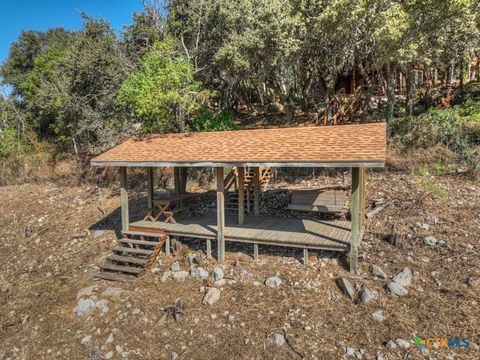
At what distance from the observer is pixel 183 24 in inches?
648

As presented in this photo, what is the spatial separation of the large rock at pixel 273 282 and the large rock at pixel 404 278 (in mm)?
2393

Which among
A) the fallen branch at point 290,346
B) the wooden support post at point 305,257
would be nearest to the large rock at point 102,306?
the fallen branch at point 290,346

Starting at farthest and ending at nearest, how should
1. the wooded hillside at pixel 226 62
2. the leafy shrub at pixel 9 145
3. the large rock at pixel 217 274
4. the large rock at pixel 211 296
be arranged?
1. the leafy shrub at pixel 9 145
2. the wooded hillside at pixel 226 62
3. the large rock at pixel 217 274
4. the large rock at pixel 211 296

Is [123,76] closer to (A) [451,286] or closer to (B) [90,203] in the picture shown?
(B) [90,203]

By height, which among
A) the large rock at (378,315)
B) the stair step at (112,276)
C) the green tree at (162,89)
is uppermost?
the green tree at (162,89)

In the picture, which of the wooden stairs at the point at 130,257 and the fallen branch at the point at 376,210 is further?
the fallen branch at the point at 376,210

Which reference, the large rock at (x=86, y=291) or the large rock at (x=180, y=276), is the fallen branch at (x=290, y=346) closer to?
the large rock at (x=180, y=276)

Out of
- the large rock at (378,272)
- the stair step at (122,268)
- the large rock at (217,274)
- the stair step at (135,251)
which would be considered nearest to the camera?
the large rock at (378,272)

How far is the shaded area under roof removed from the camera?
275 inches

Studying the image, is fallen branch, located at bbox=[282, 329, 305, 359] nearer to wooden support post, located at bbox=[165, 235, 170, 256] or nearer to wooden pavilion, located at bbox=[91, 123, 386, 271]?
wooden pavilion, located at bbox=[91, 123, 386, 271]

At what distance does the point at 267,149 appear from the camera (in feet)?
26.6

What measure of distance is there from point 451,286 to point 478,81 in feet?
59.3

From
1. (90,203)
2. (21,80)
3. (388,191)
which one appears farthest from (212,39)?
(21,80)

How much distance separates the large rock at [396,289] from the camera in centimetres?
650
